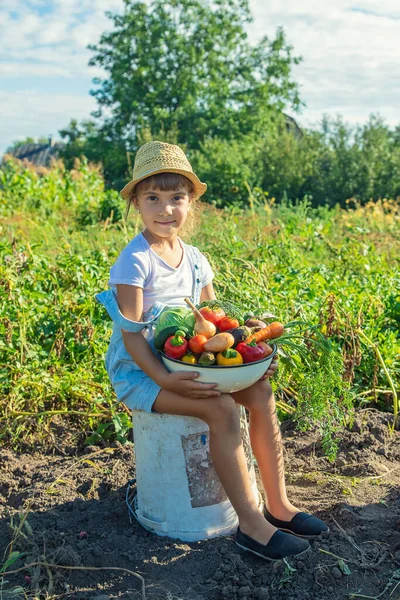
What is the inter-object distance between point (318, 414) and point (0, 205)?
803cm

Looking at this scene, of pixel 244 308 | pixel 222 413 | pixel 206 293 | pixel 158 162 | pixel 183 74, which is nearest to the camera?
pixel 222 413

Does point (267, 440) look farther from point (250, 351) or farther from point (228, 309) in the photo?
point (228, 309)

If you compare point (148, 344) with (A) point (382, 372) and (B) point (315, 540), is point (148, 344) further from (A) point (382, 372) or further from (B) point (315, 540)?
(A) point (382, 372)

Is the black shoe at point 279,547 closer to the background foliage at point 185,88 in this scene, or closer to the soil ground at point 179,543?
the soil ground at point 179,543

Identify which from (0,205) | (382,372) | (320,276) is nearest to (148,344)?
(382,372)

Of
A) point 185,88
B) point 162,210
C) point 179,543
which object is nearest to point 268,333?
point 162,210

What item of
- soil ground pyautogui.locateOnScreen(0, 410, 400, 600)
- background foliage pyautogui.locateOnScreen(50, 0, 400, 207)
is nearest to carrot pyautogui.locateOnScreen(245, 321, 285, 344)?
soil ground pyautogui.locateOnScreen(0, 410, 400, 600)

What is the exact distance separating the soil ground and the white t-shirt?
96 cm

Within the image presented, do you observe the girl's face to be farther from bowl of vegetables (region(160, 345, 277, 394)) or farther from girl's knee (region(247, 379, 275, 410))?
girl's knee (region(247, 379, 275, 410))

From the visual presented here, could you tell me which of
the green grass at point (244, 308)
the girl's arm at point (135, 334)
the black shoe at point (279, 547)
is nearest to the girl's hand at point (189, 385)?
the girl's arm at point (135, 334)

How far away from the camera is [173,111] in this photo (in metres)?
22.1

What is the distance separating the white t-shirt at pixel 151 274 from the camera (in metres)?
2.78

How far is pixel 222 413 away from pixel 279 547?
54 centimetres

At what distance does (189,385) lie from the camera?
2.57m
